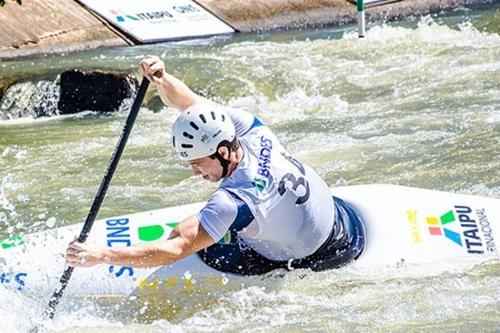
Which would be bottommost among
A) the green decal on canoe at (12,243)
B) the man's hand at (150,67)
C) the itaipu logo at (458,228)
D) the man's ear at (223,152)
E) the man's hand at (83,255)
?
the itaipu logo at (458,228)

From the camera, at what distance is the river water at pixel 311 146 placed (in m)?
4.74

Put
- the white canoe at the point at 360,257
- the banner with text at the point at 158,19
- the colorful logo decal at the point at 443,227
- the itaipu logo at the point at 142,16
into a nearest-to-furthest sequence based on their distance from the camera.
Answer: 1. the white canoe at the point at 360,257
2. the colorful logo decal at the point at 443,227
3. the banner with text at the point at 158,19
4. the itaipu logo at the point at 142,16

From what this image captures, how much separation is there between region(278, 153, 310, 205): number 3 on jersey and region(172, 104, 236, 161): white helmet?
31cm

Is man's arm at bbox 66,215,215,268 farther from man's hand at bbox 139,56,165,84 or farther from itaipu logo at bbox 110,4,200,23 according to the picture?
itaipu logo at bbox 110,4,200,23

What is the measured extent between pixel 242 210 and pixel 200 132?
35 centimetres

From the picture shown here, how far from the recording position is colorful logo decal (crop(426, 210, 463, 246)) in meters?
5.20

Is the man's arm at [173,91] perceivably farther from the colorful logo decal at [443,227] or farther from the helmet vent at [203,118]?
the colorful logo decal at [443,227]

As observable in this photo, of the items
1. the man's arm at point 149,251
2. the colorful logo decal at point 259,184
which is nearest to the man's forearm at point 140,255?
the man's arm at point 149,251

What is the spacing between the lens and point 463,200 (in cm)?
550

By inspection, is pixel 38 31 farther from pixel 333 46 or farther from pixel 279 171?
pixel 279 171

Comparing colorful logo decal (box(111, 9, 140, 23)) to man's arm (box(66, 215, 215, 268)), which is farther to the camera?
colorful logo decal (box(111, 9, 140, 23))

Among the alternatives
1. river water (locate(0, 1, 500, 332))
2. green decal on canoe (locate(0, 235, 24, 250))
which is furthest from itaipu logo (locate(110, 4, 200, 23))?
green decal on canoe (locate(0, 235, 24, 250))

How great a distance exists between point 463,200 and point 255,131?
1.37 metres

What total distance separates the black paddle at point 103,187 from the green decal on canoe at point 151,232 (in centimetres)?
45
